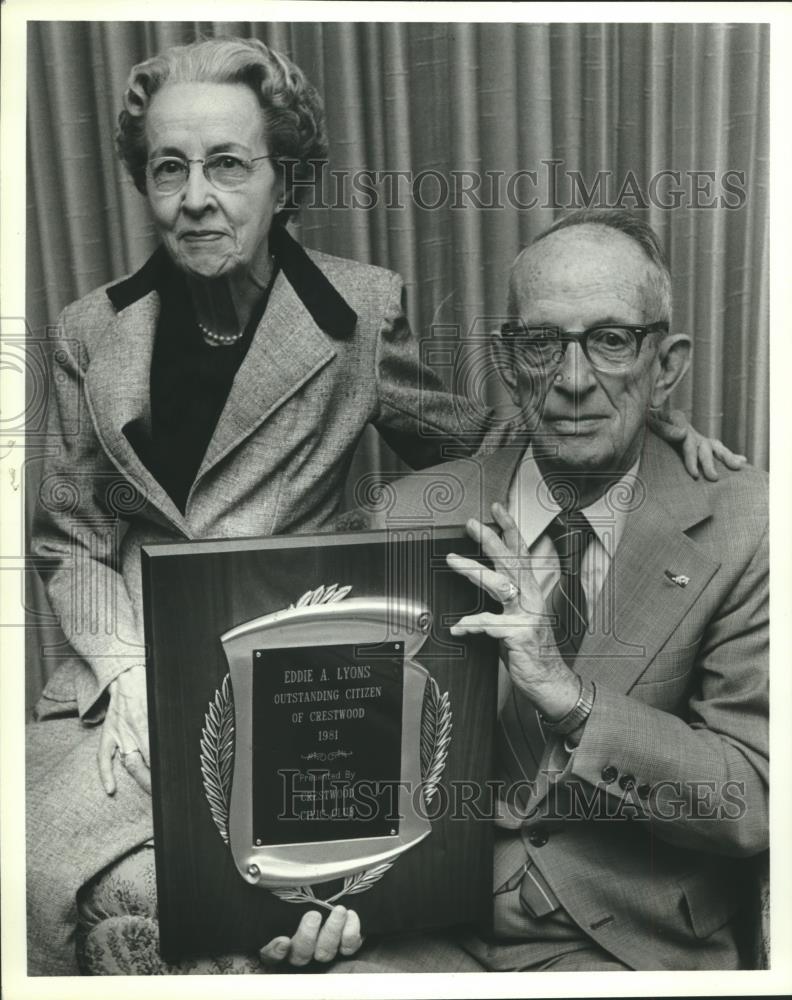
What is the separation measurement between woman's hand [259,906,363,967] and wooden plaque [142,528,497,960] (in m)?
0.02

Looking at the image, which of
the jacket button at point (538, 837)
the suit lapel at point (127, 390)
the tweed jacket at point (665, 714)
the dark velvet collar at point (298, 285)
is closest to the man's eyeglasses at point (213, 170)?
the dark velvet collar at point (298, 285)

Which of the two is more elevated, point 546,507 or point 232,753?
point 546,507

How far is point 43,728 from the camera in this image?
8.98ft

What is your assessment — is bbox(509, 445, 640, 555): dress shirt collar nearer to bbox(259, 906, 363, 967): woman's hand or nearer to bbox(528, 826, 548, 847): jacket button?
bbox(528, 826, 548, 847): jacket button

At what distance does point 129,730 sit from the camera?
2.65 meters

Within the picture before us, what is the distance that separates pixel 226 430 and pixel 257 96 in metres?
0.77

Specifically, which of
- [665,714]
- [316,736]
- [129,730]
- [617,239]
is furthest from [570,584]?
[129,730]

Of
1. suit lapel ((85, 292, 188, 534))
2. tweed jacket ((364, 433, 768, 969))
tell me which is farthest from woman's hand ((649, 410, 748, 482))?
suit lapel ((85, 292, 188, 534))

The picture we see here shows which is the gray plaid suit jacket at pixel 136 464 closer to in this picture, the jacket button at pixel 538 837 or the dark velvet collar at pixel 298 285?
the dark velvet collar at pixel 298 285

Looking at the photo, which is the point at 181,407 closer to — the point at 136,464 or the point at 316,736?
the point at 136,464

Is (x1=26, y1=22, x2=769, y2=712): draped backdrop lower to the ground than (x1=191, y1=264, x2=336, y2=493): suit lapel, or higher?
higher

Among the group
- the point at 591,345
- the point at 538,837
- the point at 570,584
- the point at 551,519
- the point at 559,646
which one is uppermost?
the point at 591,345

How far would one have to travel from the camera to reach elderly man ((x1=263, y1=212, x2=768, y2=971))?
2605mm

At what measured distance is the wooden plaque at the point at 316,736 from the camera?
102 inches
